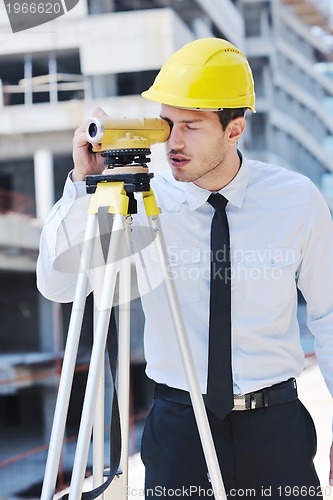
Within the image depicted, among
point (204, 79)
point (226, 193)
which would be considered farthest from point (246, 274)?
point (204, 79)

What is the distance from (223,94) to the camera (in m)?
1.50

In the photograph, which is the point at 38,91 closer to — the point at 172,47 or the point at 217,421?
the point at 172,47

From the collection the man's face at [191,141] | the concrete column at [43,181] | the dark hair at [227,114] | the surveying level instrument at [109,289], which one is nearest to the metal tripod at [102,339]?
the surveying level instrument at [109,289]

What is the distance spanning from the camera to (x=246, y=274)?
1597 mm

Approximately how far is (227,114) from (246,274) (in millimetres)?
325

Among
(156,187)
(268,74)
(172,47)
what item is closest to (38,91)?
(172,47)

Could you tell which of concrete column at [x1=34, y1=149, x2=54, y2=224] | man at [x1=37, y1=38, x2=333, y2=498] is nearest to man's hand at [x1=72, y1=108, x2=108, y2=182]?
man at [x1=37, y1=38, x2=333, y2=498]

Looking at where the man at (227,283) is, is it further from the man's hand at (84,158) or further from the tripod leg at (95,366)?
the tripod leg at (95,366)

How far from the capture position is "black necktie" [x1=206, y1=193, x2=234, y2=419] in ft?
5.04

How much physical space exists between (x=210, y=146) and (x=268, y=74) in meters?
26.4

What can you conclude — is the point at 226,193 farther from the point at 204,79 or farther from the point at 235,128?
the point at 204,79

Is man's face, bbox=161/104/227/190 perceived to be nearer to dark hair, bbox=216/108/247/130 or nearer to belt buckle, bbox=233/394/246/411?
dark hair, bbox=216/108/247/130

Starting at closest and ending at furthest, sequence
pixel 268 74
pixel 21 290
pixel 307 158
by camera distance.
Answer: pixel 21 290 < pixel 268 74 < pixel 307 158

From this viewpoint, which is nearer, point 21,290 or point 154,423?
point 154,423
